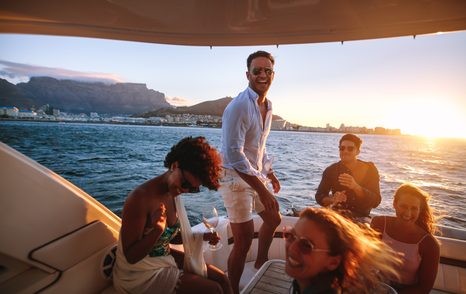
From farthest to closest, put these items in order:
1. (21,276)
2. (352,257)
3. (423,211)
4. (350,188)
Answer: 1. (350,188)
2. (423,211)
3. (21,276)
4. (352,257)

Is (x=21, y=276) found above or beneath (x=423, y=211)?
beneath

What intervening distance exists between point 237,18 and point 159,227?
151 centimetres

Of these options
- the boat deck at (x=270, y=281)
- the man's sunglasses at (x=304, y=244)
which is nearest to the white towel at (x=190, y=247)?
the boat deck at (x=270, y=281)

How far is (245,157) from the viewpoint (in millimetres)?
2057

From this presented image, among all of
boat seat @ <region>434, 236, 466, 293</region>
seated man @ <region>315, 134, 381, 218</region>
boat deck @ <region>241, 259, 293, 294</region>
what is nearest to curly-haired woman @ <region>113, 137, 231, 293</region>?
boat deck @ <region>241, 259, 293, 294</region>

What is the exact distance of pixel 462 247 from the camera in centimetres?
268

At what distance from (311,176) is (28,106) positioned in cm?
7676

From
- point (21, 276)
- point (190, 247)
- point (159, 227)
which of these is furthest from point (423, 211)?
point (21, 276)

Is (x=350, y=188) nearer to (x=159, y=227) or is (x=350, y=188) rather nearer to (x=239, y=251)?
(x=239, y=251)

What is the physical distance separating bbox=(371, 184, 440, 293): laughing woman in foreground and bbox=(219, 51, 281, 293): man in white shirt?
0.95 metres

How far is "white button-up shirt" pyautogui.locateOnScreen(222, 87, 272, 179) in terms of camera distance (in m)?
2.05

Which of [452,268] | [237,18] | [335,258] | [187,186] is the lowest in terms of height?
[452,268]

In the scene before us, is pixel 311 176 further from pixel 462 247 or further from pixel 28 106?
pixel 28 106

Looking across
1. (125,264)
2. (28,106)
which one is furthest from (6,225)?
(28,106)
